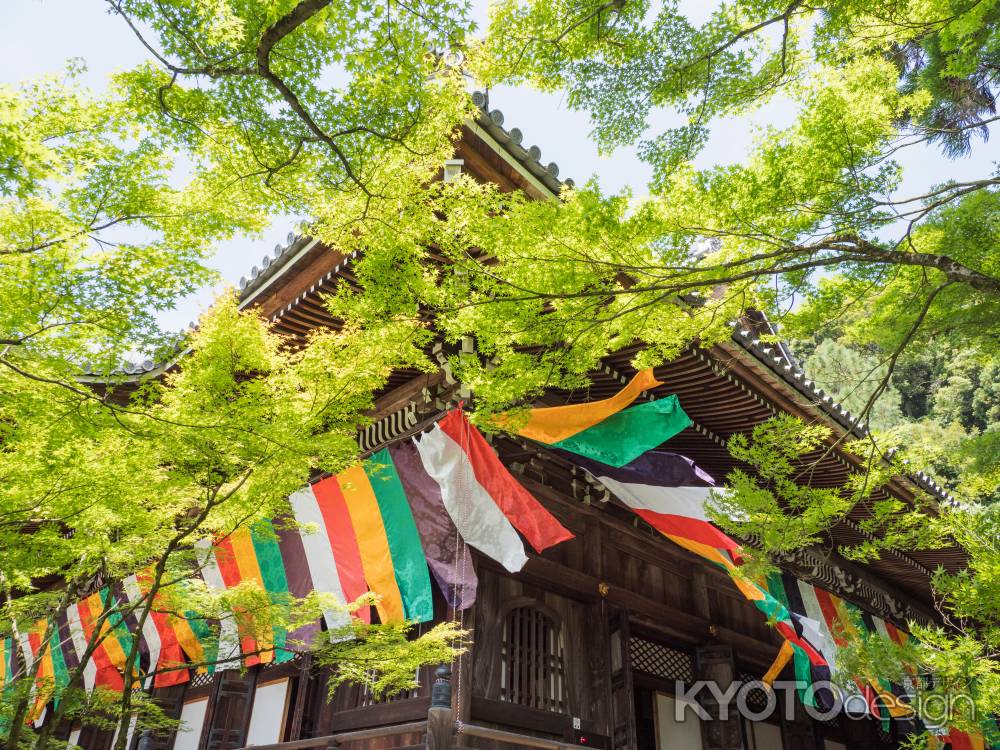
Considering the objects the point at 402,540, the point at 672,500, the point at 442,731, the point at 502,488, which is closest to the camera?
the point at 442,731

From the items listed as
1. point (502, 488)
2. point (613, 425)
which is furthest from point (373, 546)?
point (613, 425)

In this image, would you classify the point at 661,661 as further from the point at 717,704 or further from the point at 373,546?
the point at 373,546

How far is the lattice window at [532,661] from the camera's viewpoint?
6136mm

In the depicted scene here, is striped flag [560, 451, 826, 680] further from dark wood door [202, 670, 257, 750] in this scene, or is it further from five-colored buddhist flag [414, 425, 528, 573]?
dark wood door [202, 670, 257, 750]

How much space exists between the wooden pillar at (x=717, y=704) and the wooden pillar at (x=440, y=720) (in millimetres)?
4492

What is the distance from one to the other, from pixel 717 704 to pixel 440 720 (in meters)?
4.60

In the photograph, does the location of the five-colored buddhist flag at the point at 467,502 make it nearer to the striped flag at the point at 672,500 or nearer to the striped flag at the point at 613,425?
the striped flag at the point at 613,425

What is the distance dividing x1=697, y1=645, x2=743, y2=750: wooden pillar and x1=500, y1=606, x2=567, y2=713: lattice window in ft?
7.87

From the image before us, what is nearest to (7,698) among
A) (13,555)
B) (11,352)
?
(13,555)

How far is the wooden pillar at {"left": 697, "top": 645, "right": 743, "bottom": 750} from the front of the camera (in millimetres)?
7672

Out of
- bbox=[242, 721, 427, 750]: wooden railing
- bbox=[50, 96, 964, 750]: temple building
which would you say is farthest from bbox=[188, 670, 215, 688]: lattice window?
bbox=[242, 721, 427, 750]: wooden railing

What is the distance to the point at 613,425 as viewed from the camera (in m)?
6.55

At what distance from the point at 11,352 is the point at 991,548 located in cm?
748

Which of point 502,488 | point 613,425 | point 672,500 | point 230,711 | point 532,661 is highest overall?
point 613,425
